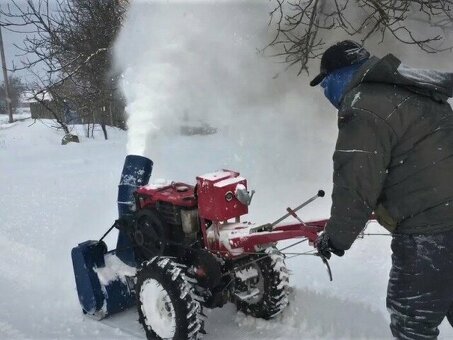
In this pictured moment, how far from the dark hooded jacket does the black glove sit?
0.06 meters

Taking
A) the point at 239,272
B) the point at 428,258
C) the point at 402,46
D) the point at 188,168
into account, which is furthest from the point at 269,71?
the point at 428,258

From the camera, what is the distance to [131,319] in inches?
147

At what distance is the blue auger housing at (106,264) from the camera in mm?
3715

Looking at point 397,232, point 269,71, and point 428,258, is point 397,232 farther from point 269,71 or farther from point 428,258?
point 269,71

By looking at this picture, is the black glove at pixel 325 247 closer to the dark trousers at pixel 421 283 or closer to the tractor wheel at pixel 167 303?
the dark trousers at pixel 421 283

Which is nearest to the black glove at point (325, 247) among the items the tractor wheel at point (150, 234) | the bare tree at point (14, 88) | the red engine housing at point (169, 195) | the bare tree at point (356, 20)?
the red engine housing at point (169, 195)

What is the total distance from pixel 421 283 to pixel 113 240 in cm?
398

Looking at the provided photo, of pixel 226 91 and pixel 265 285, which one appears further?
pixel 226 91

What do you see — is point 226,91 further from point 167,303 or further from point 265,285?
point 167,303

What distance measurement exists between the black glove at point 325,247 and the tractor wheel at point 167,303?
1.02 meters

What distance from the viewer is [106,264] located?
3.85 meters

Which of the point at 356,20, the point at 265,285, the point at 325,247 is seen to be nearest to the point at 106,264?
the point at 265,285

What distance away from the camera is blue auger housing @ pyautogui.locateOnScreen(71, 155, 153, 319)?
12.2 ft

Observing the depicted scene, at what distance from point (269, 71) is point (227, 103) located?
802mm
